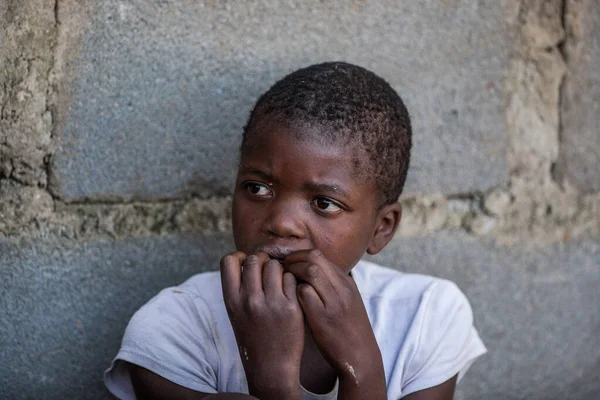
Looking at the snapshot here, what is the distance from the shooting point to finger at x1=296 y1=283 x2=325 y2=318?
1.44m

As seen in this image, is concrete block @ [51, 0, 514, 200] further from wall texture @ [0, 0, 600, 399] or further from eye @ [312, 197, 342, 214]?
eye @ [312, 197, 342, 214]

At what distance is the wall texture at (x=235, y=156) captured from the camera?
5.66 feet

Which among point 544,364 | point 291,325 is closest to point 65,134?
point 291,325

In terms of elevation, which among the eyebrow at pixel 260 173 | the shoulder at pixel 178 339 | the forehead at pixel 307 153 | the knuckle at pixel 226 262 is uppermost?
the forehead at pixel 307 153

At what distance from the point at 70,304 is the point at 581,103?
154cm

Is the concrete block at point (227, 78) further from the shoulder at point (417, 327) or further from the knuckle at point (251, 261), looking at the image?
the knuckle at point (251, 261)

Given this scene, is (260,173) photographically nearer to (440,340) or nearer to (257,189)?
(257,189)

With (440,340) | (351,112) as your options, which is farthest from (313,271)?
(440,340)

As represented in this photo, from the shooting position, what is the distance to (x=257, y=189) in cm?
160

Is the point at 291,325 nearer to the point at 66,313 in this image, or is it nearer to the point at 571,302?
the point at 66,313

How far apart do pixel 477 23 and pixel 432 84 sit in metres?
0.21

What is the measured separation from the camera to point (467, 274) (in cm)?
217

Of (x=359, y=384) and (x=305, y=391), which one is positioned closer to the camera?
(x=359, y=384)

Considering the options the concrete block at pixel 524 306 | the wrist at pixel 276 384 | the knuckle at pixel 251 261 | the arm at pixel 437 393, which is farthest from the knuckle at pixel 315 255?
the concrete block at pixel 524 306
